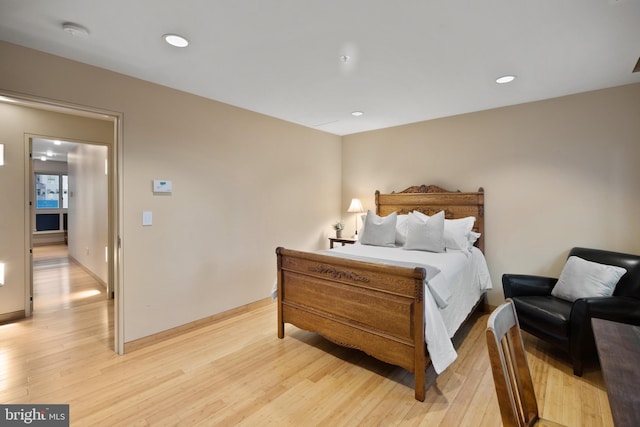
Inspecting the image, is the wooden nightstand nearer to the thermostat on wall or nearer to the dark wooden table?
the thermostat on wall

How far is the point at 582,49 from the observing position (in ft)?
7.17

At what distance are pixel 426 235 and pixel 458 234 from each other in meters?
0.38

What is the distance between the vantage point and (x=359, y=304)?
2.38 meters

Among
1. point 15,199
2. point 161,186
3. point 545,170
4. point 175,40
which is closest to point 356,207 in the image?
point 545,170

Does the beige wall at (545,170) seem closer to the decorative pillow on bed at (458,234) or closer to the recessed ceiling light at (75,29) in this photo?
the decorative pillow on bed at (458,234)

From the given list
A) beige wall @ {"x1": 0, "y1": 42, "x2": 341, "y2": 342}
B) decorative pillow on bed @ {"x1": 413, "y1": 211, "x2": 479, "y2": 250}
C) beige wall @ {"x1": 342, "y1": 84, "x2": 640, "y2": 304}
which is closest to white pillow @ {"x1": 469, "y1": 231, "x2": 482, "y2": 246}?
decorative pillow on bed @ {"x1": 413, "y1": 211, "x2": 479, "y2": 250}


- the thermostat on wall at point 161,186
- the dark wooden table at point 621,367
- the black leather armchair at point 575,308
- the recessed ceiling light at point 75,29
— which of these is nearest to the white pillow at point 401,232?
the black leather armchair at point 575,308

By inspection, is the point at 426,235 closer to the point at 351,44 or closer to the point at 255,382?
the point at 351,44

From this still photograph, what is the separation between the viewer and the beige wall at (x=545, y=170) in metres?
2.91

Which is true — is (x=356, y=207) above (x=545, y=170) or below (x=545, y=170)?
below

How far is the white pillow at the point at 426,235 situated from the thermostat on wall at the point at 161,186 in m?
2.65

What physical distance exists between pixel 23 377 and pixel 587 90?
5.66 m

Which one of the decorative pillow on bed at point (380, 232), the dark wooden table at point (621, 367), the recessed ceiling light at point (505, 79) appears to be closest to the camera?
the dark wooden table at point (621, 367)

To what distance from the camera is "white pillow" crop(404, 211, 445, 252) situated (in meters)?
3.28
